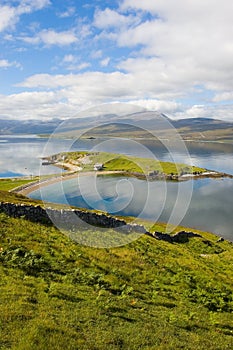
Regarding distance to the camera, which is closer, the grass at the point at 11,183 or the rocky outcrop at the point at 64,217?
the rocky outcrop at the point at 64,217

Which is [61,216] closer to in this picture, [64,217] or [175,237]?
[64,217]

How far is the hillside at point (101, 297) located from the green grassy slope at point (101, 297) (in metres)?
0.04

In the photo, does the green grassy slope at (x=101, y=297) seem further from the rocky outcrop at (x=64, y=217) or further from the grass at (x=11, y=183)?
the grass at (x=11, y=183)

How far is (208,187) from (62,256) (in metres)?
141

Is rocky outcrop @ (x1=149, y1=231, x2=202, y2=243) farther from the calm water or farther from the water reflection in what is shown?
the water reflection

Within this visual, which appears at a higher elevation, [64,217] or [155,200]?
[64,217]

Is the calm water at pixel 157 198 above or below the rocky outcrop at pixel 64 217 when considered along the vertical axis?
below

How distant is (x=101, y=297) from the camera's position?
15.5m

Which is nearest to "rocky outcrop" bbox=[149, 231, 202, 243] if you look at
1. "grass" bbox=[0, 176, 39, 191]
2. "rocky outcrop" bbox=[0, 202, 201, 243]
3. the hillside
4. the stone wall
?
"rocky outcrop" bbox=[0, 202, 201, 243]

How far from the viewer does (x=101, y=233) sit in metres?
30.3

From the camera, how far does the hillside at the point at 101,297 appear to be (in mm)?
11547

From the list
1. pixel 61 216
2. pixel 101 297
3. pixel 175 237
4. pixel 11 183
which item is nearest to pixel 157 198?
pixel 11 183

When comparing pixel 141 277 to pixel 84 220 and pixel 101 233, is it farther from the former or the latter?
pixel 84 220

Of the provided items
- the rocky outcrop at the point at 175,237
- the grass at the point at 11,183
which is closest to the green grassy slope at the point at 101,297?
the rocky outcrop at the point at 175,237
